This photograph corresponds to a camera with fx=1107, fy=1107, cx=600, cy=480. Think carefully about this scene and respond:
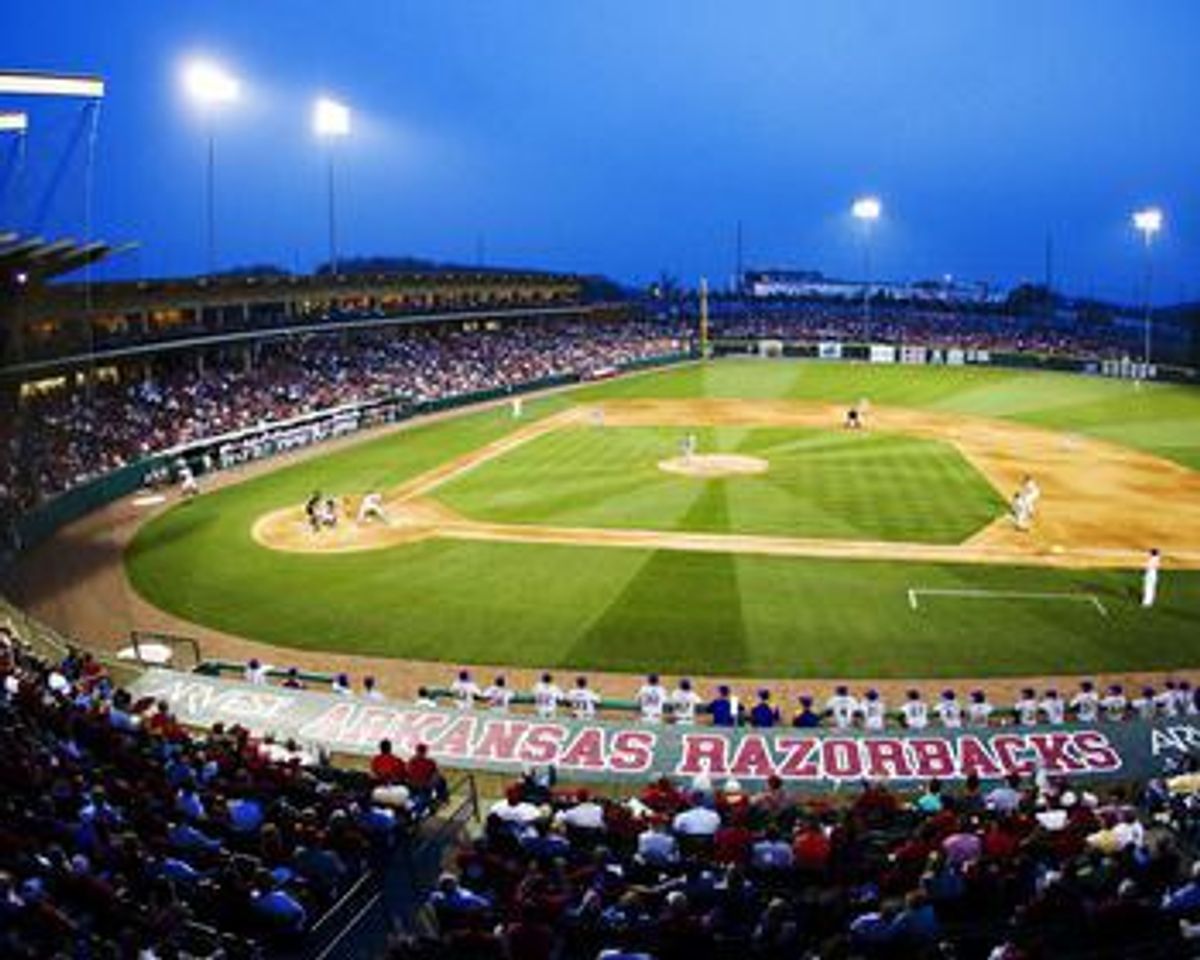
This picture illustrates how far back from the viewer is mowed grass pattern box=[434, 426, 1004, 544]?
3266 centimetres

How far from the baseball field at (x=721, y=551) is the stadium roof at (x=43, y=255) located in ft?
27.3

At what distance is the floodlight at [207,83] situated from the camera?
46.0m

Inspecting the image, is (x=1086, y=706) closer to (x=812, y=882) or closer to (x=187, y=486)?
(x=812, y=882)

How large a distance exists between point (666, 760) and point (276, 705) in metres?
6.45

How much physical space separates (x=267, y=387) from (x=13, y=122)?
1000 inches

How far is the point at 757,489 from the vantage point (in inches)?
1478

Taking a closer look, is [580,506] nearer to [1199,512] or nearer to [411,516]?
[411,516]

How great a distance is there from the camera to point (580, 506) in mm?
35312

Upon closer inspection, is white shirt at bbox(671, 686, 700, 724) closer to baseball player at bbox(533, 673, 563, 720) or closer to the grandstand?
the grandstand

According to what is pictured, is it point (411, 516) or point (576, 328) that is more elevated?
point (576, 328)

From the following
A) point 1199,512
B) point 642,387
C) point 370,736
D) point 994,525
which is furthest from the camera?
point 642,387

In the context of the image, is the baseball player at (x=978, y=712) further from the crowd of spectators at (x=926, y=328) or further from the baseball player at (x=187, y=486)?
the crowd of spectators at (x=926, y=328)

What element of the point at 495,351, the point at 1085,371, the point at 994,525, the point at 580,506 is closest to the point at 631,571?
the point at 580,506

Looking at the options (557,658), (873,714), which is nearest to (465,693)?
(557,658)
